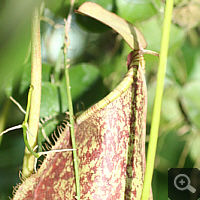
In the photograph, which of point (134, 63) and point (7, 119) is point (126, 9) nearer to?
point (134, 63)

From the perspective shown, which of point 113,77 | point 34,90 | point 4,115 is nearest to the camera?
point 34,90

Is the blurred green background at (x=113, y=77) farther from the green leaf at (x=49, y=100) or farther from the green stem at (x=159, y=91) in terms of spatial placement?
the green stem at (x=159, y=91)

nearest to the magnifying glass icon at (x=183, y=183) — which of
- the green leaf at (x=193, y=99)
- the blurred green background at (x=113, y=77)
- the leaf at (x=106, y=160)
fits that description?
the blurred green background at (x=113, y=77)

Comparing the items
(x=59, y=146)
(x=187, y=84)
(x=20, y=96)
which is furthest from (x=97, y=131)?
(x=187, y=84)

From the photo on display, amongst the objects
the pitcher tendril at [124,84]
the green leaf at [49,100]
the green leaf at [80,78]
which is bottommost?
the pitcher tendril at [124,84]

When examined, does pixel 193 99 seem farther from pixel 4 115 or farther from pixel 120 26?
pixel 4 115

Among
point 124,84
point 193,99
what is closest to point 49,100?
point 124,84
